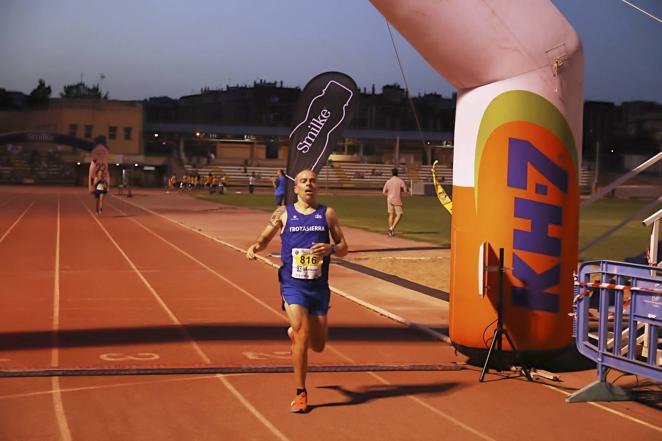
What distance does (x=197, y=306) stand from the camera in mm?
12883

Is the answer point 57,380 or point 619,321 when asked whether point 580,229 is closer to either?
point 619,321

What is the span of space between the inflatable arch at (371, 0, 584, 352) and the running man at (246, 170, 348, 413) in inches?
76.4

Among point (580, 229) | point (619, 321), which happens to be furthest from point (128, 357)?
point (580, 229)

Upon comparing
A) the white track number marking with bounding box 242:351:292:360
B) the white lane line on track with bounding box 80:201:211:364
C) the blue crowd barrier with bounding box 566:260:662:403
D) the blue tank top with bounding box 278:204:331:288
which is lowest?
the white lane line on track with bounding box 80:201:211:364

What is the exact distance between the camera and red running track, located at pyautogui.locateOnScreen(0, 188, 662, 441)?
6.76 meters

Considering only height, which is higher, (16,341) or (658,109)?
(658,109)

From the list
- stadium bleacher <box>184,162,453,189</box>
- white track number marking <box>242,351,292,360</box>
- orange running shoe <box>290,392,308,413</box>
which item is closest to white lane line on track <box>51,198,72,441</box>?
orange running shoe <box>290,392,308,413</box>

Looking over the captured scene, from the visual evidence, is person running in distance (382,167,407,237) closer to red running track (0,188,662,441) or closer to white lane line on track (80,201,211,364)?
white lane line on track (80,201,211,364)

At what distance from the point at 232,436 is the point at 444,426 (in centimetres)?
161

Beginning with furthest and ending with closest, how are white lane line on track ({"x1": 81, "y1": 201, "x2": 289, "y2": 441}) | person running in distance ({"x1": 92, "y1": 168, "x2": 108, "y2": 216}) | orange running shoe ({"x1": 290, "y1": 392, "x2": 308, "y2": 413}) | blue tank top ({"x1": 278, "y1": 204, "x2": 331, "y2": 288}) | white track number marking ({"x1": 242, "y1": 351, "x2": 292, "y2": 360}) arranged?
person running in distance ({"x1": 92, "y1": 168, "x2": 108, "y2": 216}), white track number marking ({"x1": 242, "y1": 351, "x2": 292, "y2": 360}), blue tank top ({"x1": 278, "y1": 204, "x2": 331, "y2": 288}), orange running shoe ({"x1": 290, "y1": 392, "x2": 308, "y2": 413}), white lane line on track ({"x1": 81, "y1": 201, "x2": 289, "y2": 441})

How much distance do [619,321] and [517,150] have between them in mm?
2085

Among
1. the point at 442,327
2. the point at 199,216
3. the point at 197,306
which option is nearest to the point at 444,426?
the point at 442,327

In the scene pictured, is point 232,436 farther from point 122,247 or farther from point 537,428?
point 122,247

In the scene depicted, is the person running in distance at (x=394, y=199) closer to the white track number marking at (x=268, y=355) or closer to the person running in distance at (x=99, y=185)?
the person running in distance at (x=99, y=185)
